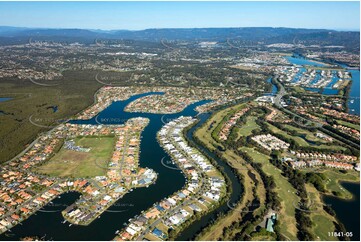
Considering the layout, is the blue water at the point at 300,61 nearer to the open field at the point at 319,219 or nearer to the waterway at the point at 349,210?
the waterway at the point at 349,210

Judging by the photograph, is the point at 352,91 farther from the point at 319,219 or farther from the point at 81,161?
the point at 81,161

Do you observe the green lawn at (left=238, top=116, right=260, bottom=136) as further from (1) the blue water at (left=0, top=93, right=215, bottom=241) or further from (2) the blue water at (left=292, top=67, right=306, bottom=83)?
(2) the blue water at (left=292, top=67, right=306, bottom=83)

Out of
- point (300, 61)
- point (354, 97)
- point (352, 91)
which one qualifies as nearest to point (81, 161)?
point (354, 97)

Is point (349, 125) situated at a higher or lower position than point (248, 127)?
higher

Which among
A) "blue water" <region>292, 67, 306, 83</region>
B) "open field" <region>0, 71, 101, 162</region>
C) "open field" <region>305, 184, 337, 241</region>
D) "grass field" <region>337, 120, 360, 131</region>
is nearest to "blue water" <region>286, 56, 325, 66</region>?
"blue water" <region>292, 67, 306, 83</region>

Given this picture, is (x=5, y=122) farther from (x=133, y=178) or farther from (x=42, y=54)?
(x=42, y=54)

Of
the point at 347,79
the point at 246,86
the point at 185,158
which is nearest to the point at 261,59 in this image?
the point at 347,79

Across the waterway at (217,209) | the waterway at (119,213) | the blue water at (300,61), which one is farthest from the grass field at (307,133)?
the blue water at (300,61)
